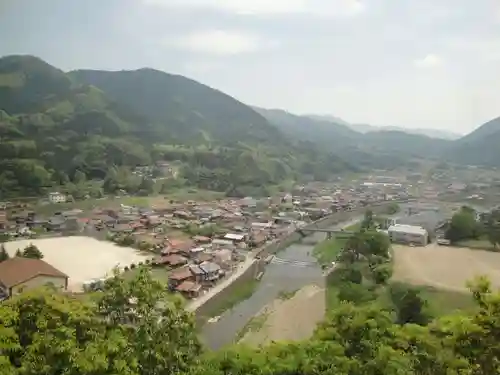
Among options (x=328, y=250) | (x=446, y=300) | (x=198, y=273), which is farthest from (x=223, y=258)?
(x=446, y=300)

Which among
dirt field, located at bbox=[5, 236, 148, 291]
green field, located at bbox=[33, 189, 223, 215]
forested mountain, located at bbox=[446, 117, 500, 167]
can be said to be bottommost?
dirt field, located at bbox=[5, 236, 148, 291]

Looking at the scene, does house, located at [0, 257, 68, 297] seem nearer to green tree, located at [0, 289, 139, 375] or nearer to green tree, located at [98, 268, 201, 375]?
green tree, located at [0, 289, 139, 375]

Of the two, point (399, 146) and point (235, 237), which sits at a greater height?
point (399, 146)

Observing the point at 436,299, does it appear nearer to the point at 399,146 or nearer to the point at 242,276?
the point at 242,276

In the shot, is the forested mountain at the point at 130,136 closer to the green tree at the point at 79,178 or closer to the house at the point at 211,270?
the green tree at the point at 79,178

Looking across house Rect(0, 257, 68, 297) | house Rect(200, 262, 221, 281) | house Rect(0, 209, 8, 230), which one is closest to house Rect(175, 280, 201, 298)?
house Rect(200, 262, 221, 281)

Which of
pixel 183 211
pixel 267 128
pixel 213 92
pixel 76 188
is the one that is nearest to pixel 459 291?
pixel 183 211

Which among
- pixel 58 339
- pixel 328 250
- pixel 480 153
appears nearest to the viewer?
pixel 58 339
